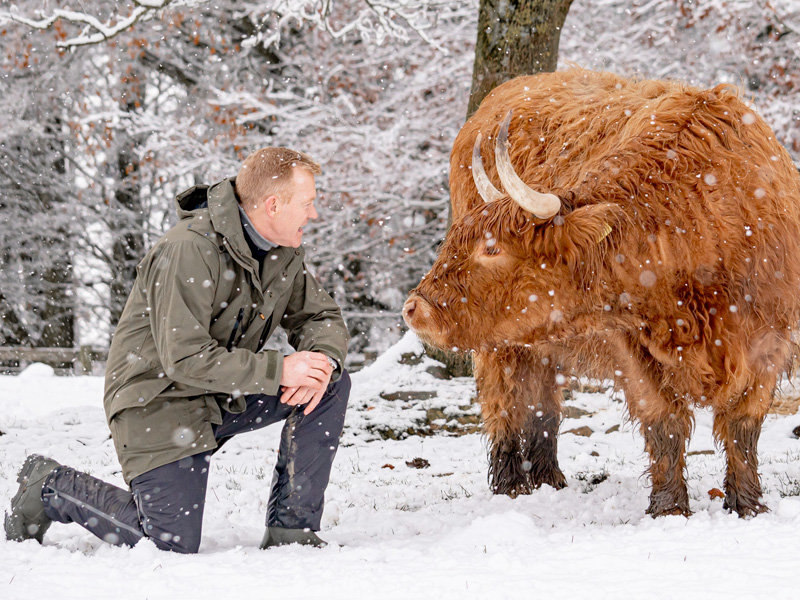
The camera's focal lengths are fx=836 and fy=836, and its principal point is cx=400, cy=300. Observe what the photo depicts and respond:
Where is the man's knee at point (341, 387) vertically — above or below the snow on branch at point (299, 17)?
below

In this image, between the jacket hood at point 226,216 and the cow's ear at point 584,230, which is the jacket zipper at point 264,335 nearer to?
the jacket hood at point 226,216

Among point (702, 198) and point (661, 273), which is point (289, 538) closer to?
point (661, 273)

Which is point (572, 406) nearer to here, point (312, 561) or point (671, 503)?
point (671, 503)

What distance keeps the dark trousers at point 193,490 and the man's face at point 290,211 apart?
0.68 metres

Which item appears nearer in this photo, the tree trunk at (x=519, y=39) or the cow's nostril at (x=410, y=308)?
the cow's nostril at (x=410, y=308)

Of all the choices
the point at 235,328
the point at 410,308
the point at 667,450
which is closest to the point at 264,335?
the point at 235,328

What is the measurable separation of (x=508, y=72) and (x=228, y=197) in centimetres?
427

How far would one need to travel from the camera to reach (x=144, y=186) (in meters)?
16.0

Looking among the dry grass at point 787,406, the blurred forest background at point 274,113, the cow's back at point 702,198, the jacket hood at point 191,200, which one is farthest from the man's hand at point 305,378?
the blurred forest background at point 274,113

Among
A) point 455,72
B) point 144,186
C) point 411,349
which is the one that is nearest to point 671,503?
point 411,349

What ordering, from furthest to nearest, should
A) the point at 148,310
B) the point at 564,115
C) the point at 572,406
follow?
the point at 572,406 → the point at 564,115 → the point at 148,310

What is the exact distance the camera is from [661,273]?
364 cm

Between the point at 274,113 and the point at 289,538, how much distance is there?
30.0ft

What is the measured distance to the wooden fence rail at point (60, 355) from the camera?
1352cm
